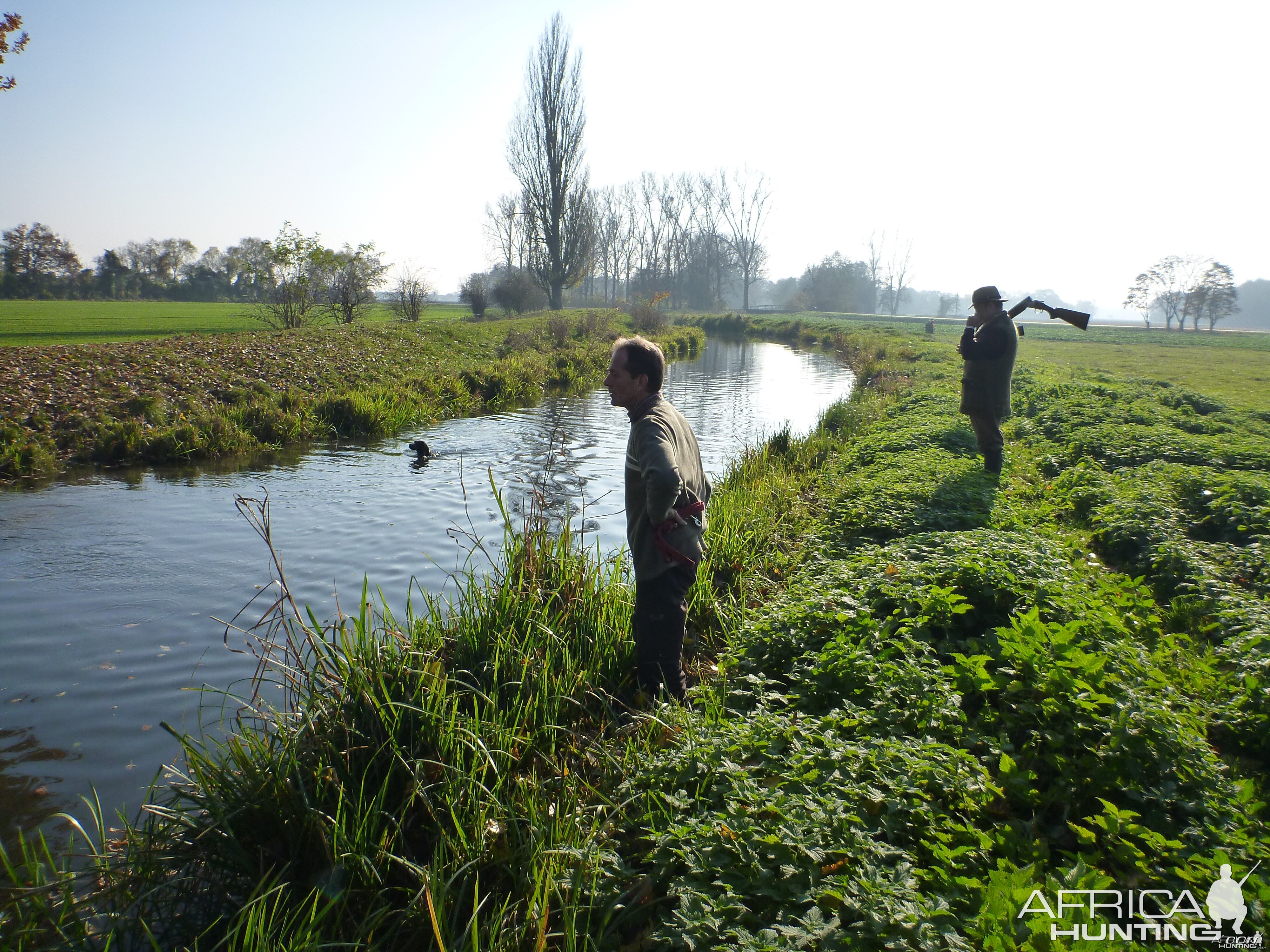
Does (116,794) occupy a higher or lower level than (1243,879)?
lower

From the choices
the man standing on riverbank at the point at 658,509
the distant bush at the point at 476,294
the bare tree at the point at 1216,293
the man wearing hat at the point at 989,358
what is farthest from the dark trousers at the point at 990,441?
the bare tree at the point at 1216,293

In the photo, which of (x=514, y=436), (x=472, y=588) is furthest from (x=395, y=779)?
(x=514, y=436)

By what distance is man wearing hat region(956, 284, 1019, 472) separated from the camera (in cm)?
757

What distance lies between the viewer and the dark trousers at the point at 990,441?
7926 millimetres

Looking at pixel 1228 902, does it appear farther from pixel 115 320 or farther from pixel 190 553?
pixel 115 320

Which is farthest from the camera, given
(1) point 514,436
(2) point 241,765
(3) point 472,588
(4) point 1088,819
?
(1) point 514,436

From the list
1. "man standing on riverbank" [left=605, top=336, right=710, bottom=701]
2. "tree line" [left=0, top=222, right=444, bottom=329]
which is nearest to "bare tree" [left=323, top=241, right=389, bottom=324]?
"tree line" [left=0, top=222, right=444, bottom=329]

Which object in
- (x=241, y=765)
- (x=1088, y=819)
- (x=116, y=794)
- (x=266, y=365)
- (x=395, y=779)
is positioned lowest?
(x=116, y=794)

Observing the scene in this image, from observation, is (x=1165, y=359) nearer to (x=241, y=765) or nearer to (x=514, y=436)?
(x=514, y=436)

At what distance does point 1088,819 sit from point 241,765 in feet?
11.0

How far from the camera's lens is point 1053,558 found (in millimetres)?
4738

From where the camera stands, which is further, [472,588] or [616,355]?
[472,588]

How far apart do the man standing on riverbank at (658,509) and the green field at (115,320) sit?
775 inches

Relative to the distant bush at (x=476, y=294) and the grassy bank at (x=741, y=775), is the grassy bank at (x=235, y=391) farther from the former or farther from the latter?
the distant bush at (x=476, y=294)
